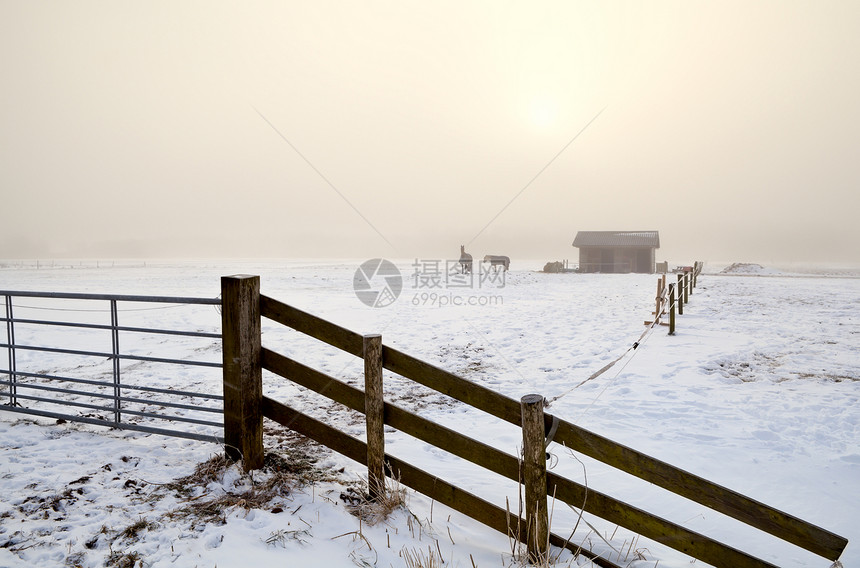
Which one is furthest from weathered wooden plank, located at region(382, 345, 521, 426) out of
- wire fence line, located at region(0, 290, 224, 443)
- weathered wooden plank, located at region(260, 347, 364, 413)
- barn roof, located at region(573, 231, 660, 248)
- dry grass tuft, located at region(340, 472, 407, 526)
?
barn roof, located at region(573, 231, 660, 248)

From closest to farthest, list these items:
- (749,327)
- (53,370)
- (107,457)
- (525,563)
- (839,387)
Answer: (525,563) → (107,457) → (839,387) → (53,370) → (749,327)

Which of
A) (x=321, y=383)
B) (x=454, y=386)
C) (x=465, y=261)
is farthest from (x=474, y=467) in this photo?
(x=465, y=261)

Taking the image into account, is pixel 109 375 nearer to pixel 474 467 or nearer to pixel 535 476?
pixel 474 467

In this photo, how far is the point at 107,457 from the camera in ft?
14.4

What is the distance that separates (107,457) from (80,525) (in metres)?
1.21

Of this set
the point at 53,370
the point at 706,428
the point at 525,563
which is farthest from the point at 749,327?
the point at 53,370

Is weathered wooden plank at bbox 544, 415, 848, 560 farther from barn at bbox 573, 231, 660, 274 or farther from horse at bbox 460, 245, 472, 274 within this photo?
barn at bbox 573, 231, 660, 274

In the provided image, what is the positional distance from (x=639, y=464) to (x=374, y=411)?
6.26ft

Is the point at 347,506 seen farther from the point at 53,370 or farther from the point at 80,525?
the point at 53,370

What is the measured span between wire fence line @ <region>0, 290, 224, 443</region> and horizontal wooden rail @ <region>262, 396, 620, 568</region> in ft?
2.43

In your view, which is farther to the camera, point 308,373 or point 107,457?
point 107,457

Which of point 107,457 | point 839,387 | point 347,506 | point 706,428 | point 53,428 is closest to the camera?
point 347,506

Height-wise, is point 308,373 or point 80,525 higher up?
point 308,373

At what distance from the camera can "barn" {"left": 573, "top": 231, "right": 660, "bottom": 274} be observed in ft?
153
